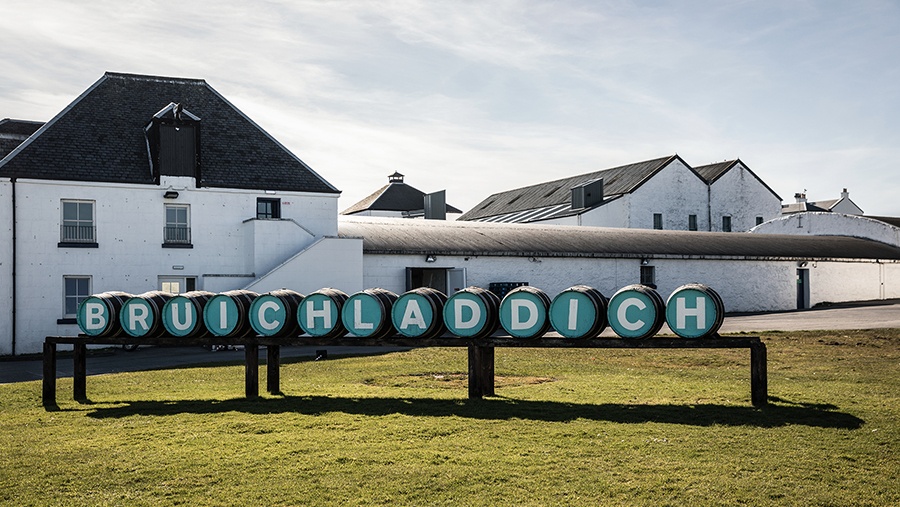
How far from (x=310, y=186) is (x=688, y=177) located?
35.6m

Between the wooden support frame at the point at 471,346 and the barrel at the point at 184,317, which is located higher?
the barrel at the point at 184,317

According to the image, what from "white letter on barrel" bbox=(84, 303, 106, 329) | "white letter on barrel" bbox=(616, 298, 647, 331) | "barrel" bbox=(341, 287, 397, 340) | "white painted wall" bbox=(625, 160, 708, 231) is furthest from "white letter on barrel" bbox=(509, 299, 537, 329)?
"white painted wall" bbox=(625, 160, 708, 231)

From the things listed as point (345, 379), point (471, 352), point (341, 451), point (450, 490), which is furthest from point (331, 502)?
point (345, 379)

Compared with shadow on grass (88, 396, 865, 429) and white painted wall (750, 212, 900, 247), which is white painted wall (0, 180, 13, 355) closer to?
shadow on grass (88, 396, 865, 429)

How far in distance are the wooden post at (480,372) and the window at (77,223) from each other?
20.9 m

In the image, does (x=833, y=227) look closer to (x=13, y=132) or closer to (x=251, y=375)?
(x=13, y=132)

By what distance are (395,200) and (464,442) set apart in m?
71.0

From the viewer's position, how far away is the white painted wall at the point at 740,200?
206ft

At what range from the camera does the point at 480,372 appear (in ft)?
50.1

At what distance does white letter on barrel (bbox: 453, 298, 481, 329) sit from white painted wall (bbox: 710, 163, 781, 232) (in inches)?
1969

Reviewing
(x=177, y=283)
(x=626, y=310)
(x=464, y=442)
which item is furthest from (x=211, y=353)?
(x=464, y=442)

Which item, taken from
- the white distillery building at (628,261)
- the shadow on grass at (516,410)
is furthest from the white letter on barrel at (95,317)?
the white distillery building at (628,261)

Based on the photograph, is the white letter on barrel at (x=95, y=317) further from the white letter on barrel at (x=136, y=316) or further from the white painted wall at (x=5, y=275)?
the white painted wall at (x=5, y=275)

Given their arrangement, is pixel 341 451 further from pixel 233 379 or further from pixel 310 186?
pixel 310 186
